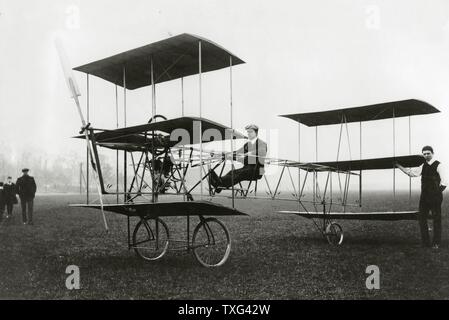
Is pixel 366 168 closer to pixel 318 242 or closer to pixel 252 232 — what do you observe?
pixel 318 242

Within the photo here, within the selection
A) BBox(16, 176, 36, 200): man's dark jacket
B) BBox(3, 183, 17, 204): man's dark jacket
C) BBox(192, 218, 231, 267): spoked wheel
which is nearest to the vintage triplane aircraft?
BBox(192, 218, 231, 267): spoked wheel

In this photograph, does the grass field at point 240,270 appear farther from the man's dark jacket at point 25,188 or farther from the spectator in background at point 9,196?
the spectator in background at point 9,196

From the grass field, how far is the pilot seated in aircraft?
174 centimetres

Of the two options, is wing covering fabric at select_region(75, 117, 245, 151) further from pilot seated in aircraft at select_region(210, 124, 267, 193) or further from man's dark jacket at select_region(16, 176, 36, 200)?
man's dark jacket at select_region(16, 176, 36, 200)

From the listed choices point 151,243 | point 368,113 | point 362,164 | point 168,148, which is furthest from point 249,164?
point 368,113

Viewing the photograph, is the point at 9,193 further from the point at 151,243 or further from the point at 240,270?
the point at 240,270

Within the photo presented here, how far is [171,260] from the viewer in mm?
10016

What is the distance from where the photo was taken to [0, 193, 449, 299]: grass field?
282 inches

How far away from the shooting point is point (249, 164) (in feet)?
33.8

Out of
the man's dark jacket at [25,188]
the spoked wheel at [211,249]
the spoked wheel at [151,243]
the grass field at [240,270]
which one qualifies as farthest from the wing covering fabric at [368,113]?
the man's dark jacket at [25,188]

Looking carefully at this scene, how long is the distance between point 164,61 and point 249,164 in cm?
294

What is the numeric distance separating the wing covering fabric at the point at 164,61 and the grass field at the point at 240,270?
3983mm
